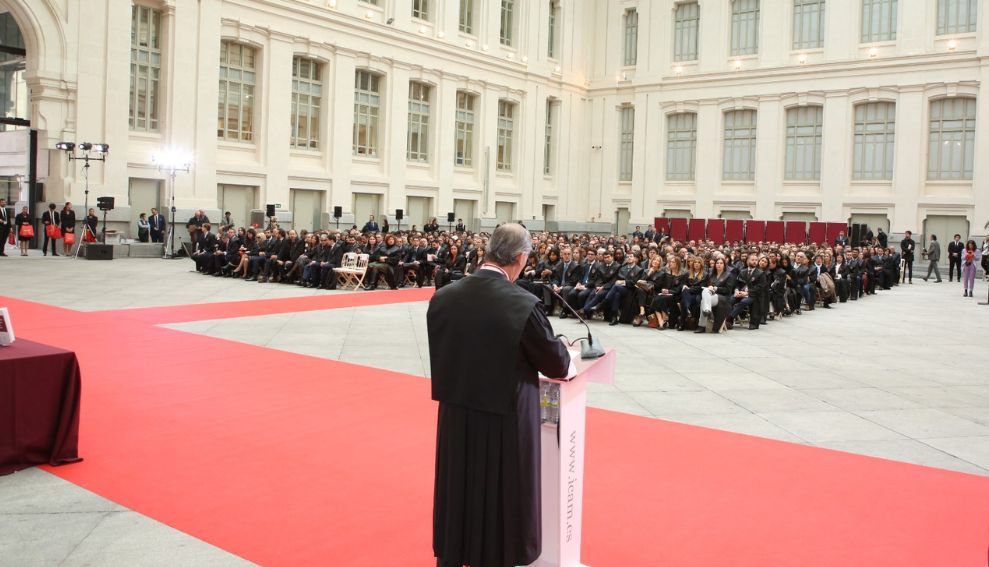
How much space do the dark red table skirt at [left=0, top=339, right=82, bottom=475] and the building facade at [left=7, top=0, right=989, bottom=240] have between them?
2243 cm

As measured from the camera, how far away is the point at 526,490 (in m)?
3.59

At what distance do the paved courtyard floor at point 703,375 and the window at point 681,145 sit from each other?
22110 mm

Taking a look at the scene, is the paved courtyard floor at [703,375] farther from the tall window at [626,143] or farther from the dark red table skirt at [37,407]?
the tall window at [626,143]

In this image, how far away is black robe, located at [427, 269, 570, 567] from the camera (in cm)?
355

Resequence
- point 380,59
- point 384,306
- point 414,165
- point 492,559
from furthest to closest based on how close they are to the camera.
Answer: point 414,165 → point 380,59 → point 384,306 → point 492,559

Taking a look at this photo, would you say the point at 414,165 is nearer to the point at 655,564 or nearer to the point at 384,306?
the point at 384,306

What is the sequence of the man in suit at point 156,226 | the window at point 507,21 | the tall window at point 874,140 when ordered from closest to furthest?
1. the man in suit at point 156,226
2. the tall window at point 874,140
3. the window at point 507,21

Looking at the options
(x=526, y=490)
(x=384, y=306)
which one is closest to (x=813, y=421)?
(x=526, y=490)

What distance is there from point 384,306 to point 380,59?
20.1 meters

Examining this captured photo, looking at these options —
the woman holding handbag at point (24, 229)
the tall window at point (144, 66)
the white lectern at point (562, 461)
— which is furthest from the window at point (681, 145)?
the white lectern at point (562, 461)

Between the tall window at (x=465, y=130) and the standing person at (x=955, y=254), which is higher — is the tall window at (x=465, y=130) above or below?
above

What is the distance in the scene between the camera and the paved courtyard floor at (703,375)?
472 centimetres

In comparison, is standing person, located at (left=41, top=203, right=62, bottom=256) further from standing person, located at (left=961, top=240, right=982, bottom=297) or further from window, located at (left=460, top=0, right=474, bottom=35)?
standing person, located at (left=961, top=240, right=982, bottom=297)

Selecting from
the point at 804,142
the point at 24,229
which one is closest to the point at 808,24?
the point at 804,142
